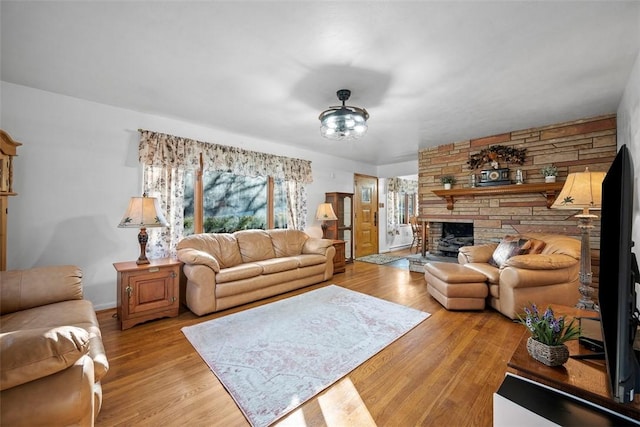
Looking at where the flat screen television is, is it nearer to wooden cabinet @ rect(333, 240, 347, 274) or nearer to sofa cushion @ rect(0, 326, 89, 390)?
sofa cushion @ rect(0, 326, 89, 390)

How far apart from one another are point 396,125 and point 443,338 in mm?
2841

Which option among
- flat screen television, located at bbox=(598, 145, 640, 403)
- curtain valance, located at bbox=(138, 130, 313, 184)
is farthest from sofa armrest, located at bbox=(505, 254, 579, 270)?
curtain valance, located at bbox=(138, 130, 313, 184)

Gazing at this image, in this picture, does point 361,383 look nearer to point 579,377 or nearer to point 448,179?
point 579,377

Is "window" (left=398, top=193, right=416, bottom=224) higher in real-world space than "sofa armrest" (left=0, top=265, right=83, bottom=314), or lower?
higher

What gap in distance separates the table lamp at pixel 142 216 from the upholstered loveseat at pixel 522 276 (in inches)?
134

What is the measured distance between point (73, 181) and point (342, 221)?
4.49 m

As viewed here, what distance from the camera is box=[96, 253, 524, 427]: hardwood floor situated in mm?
1465

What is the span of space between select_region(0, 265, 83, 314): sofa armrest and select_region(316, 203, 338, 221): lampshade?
3.68 meters

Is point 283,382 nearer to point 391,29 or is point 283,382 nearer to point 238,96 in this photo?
point 391,29

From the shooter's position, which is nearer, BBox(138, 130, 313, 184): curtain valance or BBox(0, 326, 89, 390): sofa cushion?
BBox(0, 326, 89, 390): sofa cushion

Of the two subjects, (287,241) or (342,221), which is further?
(342,221)

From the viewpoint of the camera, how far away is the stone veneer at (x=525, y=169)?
3512mm

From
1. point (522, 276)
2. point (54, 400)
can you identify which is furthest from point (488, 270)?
point (54, 400)

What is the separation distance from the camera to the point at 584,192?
224cm
